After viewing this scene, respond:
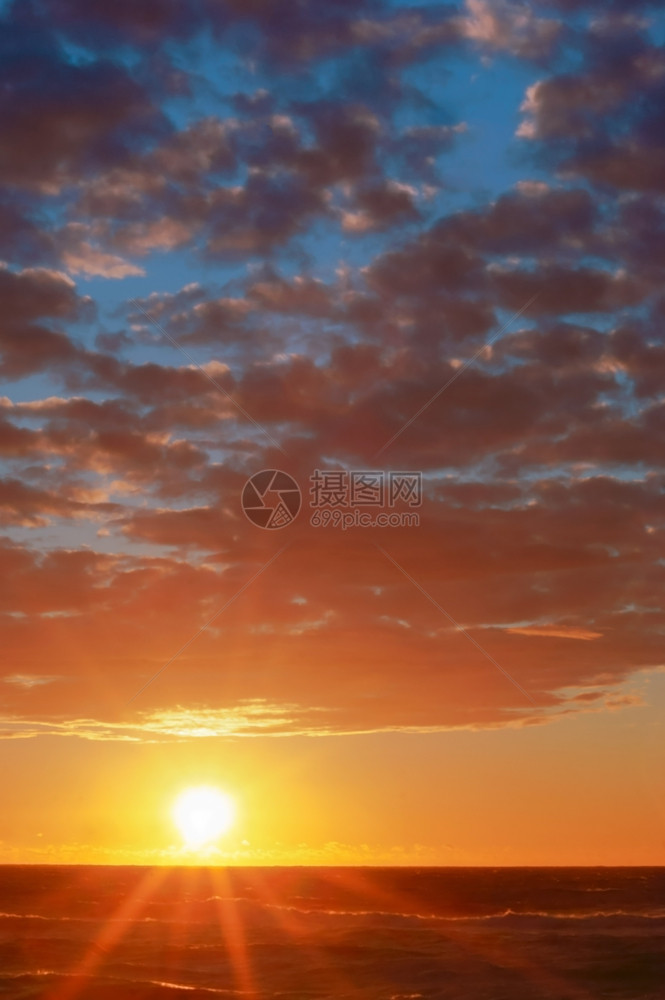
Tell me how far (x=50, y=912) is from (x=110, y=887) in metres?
22.5

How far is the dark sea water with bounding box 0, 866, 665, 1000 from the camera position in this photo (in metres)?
38.3

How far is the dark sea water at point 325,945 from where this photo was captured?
38.3m

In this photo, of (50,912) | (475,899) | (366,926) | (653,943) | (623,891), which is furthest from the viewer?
(623,891)

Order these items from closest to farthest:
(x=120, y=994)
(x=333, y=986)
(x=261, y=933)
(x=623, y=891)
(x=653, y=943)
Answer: (x=120, y=994)
(x=333, y=986)
(x=653, y=943)
(x=261, y=933)
(x=623, y=891)

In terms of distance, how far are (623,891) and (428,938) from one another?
45.4m

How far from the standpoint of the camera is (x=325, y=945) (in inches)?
1964

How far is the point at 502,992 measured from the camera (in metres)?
37.4

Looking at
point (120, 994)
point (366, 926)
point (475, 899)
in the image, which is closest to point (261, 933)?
point (366, 926)

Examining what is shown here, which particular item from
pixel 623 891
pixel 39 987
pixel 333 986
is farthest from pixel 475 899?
pixel 39 987

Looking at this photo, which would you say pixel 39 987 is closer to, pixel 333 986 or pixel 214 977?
pixel 214 977

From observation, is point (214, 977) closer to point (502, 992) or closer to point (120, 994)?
point (120, 994)

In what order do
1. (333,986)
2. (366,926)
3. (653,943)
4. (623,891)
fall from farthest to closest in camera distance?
1. (623,891)
2. (366,926)
3. (653,943)
4. (333,986)

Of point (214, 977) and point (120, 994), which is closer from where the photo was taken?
point (120, 994)

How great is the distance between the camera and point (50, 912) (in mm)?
66562
